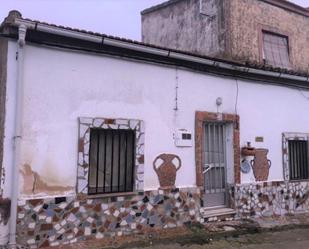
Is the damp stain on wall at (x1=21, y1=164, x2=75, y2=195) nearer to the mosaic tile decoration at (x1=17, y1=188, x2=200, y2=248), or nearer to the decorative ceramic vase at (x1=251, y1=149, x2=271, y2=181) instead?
the mosaic tile decoration at (x1=17, y1=188, x2=200, y2=248)

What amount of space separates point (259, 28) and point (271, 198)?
246 inches

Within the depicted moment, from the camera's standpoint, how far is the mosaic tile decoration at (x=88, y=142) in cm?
680

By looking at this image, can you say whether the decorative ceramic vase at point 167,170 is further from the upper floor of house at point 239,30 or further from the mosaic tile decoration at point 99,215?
the upper floor of house at point 239,30

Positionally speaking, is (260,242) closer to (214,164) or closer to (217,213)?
(217,213)

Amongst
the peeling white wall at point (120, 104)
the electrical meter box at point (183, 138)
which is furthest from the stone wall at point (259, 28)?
the electrical meter box at point (183, 138)

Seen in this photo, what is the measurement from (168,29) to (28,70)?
8.97 meters

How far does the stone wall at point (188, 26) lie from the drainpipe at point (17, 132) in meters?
7.70

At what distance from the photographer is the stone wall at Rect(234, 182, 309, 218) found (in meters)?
9.22

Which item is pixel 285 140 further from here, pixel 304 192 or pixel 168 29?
pixel 168 29

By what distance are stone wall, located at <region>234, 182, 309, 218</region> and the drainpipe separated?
519 cm

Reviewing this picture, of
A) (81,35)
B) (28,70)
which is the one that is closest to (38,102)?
(28,70)

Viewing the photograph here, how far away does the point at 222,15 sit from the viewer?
12492mm

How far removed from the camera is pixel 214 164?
29.7 feet

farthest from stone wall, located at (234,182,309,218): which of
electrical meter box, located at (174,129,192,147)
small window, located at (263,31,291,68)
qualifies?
small window, located at (263,31,291,68)
